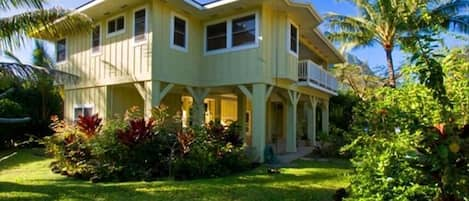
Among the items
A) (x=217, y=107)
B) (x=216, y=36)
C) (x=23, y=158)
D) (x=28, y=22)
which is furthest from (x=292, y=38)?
(x=23, y=158)

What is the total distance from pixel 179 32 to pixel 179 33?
40 millimetres

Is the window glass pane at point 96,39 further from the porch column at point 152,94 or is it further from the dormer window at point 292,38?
the dormer window at point 292,38

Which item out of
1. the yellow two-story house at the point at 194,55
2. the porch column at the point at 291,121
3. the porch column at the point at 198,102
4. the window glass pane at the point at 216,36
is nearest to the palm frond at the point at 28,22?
the yellow two-story house at the point at 194,55

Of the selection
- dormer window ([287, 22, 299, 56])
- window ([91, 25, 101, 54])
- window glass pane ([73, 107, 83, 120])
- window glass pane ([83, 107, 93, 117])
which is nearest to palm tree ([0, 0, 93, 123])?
window ([91, 25, 101, 54])

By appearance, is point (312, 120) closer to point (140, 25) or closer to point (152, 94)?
point (152, 94)

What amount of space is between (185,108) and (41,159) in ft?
28.2

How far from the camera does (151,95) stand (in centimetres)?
1333

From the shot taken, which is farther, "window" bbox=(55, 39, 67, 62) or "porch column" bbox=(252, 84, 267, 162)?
"window" bbox=(55, 39, 67, 62)

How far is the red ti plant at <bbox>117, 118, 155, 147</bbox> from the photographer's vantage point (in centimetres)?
1057

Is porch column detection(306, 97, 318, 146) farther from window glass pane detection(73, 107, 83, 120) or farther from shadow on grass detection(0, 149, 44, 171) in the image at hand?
shadow on grass detection(0, 149, 44, 171)

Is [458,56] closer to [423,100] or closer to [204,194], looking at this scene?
[423,100]

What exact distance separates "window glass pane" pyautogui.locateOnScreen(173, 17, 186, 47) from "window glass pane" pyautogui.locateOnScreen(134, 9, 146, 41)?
3.78 ft

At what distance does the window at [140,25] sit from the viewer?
13734mm

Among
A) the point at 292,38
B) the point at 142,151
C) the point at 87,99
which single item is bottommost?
the point at 142,151
